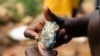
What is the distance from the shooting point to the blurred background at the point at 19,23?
98.5 inches

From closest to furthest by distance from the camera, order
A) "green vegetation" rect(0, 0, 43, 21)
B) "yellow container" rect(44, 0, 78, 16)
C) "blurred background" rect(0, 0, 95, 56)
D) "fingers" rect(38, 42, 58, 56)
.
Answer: "fingers" rect(38, 42, 58, 56), "yellow container" rect(44, 0, 78, 16), "blurred background" rect(0, 0, 95, 56), "green vegetation" rect(0, 0, 43, 21)

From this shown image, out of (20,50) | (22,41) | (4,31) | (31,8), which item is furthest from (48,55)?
(31,8)

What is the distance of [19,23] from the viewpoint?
9.83 feet

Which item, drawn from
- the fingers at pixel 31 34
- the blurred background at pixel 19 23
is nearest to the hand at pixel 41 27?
the fingers at pixel 31 34

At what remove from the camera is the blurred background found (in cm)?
250

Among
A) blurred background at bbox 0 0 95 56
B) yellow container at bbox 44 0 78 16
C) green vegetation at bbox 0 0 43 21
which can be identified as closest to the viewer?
yellow container at bbox 44 0 78 16

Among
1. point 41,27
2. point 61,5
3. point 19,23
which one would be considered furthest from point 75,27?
point 19,23

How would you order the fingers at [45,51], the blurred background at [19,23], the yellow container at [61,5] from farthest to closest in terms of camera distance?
the blurred background at [19,23], the yellow container at [61,5], the fingers at [45,51]

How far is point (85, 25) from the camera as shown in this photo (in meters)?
0.79

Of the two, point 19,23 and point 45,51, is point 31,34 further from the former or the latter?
point 19,23

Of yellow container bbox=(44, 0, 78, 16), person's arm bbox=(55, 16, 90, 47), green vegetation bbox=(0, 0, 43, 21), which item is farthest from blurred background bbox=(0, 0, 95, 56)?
person's arm bbox=(55, 16, 90, 47)

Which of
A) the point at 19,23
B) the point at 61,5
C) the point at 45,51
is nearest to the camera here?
the point at 45,51

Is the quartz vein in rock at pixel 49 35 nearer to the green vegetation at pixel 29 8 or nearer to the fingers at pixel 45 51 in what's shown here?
the fingers at pixel 45 51

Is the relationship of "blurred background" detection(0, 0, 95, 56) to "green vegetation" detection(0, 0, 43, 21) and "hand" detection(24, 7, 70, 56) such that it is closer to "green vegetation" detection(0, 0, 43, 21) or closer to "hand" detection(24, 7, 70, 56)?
"green vegetation" detection(0, 0, 43, 21)
